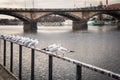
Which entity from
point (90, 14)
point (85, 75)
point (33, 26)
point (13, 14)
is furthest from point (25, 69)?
point (90, 14)

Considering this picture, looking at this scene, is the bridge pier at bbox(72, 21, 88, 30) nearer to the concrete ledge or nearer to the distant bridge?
the distant bridge

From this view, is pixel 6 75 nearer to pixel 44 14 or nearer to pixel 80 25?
pixel 44 14

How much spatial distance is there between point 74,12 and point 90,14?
8.70m

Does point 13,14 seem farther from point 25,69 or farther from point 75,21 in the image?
point 25,69

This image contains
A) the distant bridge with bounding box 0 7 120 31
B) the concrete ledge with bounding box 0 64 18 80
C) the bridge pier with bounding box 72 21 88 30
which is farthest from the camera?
the bridge pier with bounding box 72 21 88 30

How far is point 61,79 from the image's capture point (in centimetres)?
1474

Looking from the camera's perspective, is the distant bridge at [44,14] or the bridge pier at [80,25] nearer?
the distant bridge at [44,14]

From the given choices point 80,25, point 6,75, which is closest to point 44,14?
point 80,25

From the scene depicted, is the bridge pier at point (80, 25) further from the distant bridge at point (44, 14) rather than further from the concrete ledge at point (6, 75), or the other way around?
the concrete ledge at point (6, 75)

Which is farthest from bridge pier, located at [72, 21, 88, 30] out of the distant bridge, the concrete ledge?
the concrete ledge

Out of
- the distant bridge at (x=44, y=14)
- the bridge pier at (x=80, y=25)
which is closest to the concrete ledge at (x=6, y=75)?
the distant bridge at (x=44, y=14)

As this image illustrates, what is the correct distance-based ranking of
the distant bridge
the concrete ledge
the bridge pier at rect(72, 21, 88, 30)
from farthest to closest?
the bridge pier at rect(72, 21, 88, 30)
the distant bridge
the concrete ledge

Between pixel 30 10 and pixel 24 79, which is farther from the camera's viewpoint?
pixel 30 10

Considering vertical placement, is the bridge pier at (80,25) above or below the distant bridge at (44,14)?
below
